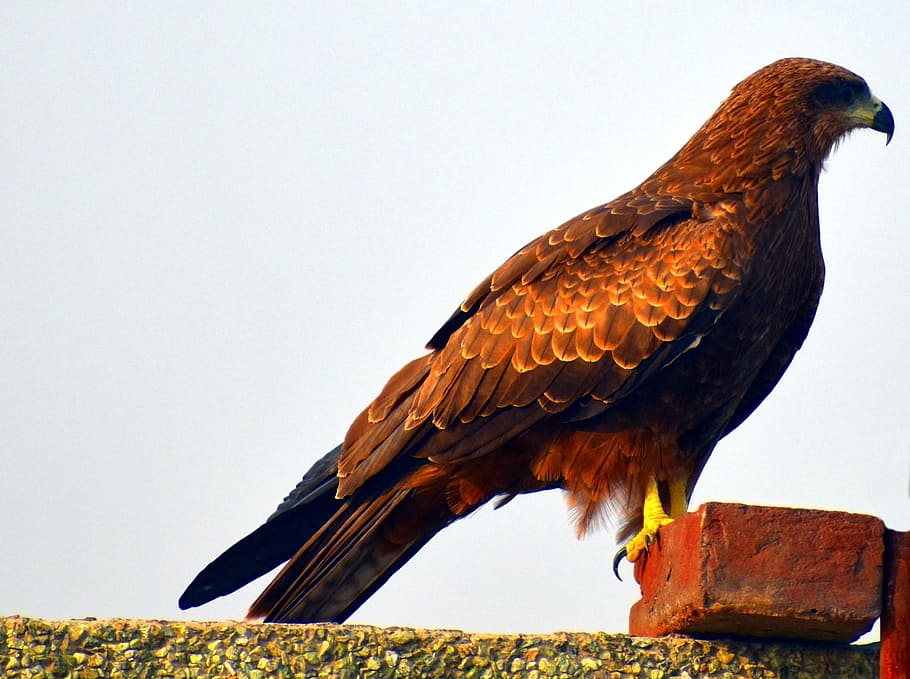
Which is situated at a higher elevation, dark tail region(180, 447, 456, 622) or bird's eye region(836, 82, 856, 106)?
bird's eye region(836, 82, 856, 106)

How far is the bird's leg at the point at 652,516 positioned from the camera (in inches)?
208

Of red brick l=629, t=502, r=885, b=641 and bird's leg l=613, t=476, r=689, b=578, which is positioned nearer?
red brick l=629, t=502, r=885, b=641

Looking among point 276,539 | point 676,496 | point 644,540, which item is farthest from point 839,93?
point 276,539

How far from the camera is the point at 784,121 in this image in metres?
6.46

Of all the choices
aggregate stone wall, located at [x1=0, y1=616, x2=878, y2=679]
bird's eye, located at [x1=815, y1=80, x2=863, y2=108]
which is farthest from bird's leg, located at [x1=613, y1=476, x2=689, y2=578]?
bird's eye, located at [x1=815, y1=80, x2=863, y2=108]

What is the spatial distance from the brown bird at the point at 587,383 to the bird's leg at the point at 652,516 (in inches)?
0.5

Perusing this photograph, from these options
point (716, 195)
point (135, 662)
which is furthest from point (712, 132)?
point (135, 662)

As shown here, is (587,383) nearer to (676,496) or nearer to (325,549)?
(676,496)

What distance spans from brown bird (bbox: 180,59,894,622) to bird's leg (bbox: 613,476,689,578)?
0.05 ft

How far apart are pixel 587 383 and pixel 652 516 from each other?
66 centimetres

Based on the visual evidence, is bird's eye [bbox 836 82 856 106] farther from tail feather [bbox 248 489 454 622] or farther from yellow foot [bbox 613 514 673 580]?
tail feather [bbox 248 489 454 622]

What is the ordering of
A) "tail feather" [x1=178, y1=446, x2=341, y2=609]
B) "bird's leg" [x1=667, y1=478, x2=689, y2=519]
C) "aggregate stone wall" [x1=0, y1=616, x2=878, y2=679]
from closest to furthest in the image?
"aggregate stone wall" [x1=0, y1=616, x2=878, y2=679]
"tail feather" [x1=178, y1=446, x2=341, y2=609]
"bird's leg" [x1=667, y1=478, x2=689, y2=519]

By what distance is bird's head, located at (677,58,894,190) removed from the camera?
6.27 m

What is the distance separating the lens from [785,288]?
5926mm
